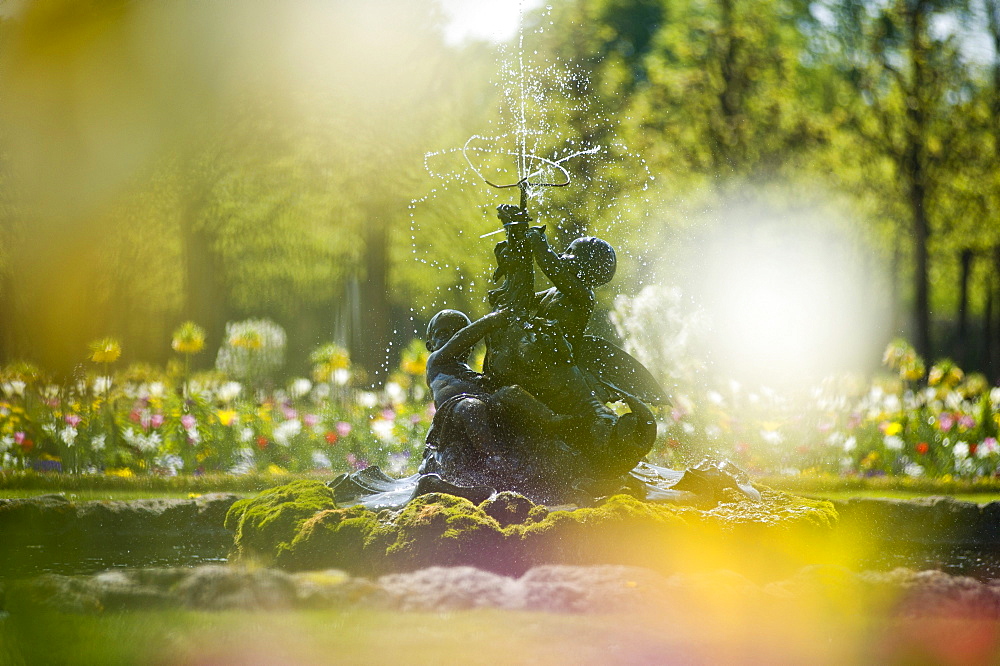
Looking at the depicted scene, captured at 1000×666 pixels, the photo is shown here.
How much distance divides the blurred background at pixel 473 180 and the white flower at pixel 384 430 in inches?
38.5

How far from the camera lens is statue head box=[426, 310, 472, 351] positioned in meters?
5.23

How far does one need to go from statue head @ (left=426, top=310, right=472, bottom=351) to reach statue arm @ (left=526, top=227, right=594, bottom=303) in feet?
2.03

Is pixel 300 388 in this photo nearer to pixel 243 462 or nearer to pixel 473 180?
pixel 243 462

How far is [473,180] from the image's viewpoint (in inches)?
354

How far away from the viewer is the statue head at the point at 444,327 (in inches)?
206

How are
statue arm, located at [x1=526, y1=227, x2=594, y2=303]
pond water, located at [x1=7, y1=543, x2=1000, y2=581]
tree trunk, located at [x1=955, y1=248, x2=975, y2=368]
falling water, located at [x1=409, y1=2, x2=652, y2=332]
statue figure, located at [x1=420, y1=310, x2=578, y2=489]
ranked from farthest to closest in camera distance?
tree trunk, located at [x1=955, y1=248, x2=975, y2=368] < falling water, located at [x1=409, y1=2, x2=652, y2=332] < statue arm, located at [x1=526, y1=227, x2=594, y2=303] < statue figure, located at [x1=420, y1=310, x2=578, y2=489] < pond water, located at [x1=7, y1=543, x2=1000, y2=581]

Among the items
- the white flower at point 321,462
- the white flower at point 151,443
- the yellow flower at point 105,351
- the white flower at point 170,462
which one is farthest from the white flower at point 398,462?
the yellow flower at point 105,351

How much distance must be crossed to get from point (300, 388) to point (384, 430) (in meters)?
1.13

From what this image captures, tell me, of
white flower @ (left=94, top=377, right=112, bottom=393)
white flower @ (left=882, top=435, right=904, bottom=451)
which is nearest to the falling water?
white flower @ (left=882, top=435, right=904, bottom=451)

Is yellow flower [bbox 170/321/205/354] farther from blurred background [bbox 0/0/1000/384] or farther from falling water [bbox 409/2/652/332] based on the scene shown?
falling water [bbox 409/2/652/332]

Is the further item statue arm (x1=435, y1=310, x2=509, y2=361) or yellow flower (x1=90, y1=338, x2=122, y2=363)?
yellow flower (x1=90, y1=338, x2=122, y2=363)

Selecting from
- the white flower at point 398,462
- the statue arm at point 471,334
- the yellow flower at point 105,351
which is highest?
the statue arm at point 471,334

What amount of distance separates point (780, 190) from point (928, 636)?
665cm

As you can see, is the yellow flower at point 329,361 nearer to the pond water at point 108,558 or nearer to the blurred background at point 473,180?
the blurred background at point 473,180
